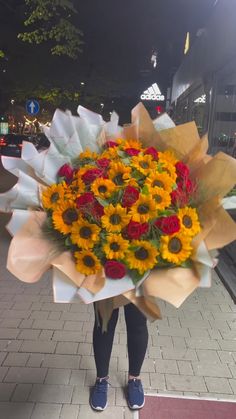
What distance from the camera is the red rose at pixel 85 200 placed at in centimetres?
195

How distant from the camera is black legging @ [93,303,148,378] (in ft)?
9.00

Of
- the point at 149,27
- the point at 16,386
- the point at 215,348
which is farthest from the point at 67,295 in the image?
the point at 149,27

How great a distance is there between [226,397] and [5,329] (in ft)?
6.23

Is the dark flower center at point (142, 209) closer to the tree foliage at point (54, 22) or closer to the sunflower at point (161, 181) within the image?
the sunflower at point (161, 181)

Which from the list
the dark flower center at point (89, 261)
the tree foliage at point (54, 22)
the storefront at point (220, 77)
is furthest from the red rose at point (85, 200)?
the tree foliage at point (54, 22)

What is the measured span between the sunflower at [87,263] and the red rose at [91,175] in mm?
315

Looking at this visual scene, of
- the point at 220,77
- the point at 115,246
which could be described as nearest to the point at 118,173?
the point at 115,246

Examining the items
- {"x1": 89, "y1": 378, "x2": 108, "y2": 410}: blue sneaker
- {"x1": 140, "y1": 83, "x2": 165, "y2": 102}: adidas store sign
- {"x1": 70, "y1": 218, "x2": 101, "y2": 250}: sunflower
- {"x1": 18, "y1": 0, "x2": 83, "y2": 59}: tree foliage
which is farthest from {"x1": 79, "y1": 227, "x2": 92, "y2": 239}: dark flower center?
{"x1": 140, "y1": 83, "x2": 165, "y2": 102}: adidas store sign

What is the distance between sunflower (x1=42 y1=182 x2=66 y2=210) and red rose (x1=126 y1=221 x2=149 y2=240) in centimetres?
36

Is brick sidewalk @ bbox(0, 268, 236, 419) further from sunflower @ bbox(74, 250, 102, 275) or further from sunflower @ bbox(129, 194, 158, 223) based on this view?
sunflower @ bbox(129, 194, 158, 223)

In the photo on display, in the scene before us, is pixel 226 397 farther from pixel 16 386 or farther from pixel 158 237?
pixel 158 237

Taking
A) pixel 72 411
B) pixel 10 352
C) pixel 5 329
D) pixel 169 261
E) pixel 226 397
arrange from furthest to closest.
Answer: pixel 5 329, pixel 10 352, pixel 226 397, pixel 72 411, pixel 169 261

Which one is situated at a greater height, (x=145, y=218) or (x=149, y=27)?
(x=149, y=27)

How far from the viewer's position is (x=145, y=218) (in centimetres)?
191
